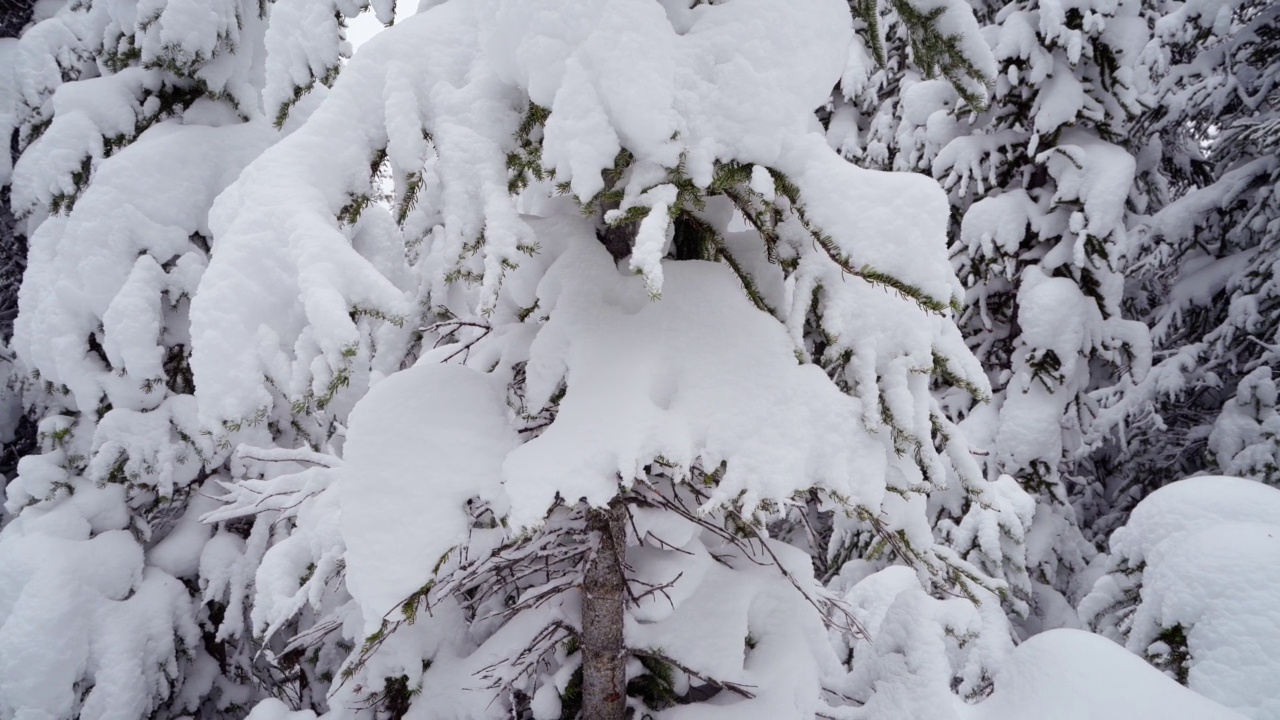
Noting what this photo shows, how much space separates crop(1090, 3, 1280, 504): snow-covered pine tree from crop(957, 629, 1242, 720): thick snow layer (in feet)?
21.5

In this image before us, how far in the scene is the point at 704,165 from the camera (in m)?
1.57

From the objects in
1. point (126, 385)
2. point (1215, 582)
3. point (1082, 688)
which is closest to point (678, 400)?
point (1082, 688)

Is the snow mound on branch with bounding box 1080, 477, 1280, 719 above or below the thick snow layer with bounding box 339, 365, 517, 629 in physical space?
below

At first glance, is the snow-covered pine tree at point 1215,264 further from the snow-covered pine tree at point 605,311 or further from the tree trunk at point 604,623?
the tree trunk at point 604,623

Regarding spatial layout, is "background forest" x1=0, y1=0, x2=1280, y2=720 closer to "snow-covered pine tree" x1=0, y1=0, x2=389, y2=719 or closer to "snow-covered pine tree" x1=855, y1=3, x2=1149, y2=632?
"snow-covered pine tree" x1=0, y1=0, x2=389, y2=719

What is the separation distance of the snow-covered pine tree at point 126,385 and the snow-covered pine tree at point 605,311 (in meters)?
4.67

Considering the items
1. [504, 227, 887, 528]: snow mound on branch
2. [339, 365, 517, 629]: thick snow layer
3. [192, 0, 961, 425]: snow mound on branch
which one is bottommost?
[339, 365, 517, 629]: thick snow layer

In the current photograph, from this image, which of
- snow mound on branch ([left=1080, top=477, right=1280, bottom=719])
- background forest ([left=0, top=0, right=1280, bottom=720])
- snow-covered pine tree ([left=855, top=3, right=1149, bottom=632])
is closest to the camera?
background forest ([left=0, top=0, right=1280, bottom=720])

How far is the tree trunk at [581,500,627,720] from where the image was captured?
2428 millimetres

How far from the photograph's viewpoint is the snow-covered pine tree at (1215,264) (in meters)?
7.31

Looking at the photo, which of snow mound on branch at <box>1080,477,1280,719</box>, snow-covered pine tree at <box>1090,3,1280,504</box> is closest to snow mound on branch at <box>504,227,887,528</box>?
snow mound on branch at <box>1080,477,1280,719</box>

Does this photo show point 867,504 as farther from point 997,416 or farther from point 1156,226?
point 1156,226

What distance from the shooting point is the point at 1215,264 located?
27.5 feet

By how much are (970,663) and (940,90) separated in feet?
23.8
